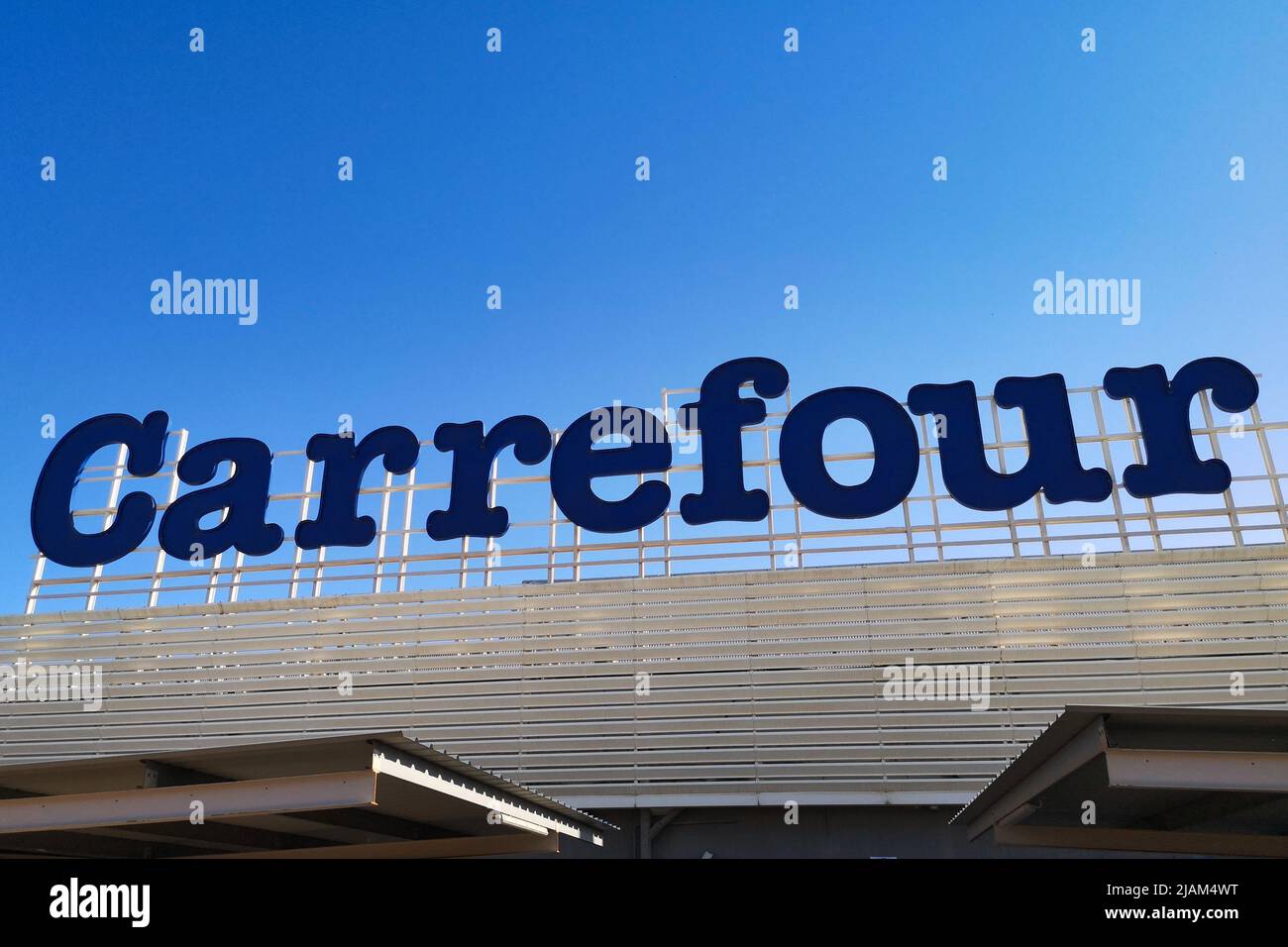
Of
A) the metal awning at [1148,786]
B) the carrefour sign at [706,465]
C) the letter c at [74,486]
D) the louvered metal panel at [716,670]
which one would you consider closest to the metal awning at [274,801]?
the louvered metal panel at [716,670]

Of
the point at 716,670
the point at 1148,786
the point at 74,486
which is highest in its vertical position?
the point at 74,486

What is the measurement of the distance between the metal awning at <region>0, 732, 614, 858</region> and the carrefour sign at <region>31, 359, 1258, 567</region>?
5.61 metres

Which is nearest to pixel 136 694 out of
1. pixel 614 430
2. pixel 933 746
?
pixel 614 430

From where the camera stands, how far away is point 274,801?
730 cm

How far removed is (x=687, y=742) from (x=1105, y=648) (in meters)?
5.19

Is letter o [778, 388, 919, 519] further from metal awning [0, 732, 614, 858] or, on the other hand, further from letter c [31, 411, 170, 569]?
letter c [31, 411, 170, 569]

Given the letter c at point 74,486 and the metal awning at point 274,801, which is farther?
the letter c at point 74,486

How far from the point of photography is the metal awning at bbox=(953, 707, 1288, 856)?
20.7 feet

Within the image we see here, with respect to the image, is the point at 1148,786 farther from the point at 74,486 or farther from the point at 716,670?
the point at 74,486

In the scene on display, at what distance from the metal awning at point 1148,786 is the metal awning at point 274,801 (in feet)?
13.0

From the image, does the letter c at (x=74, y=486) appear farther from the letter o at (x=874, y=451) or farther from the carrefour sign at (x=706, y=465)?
the letter o at (x=874, y=451)

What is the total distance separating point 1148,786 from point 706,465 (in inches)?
356

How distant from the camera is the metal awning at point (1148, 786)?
6.32m

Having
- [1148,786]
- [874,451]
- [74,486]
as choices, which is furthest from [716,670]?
[74,486]
